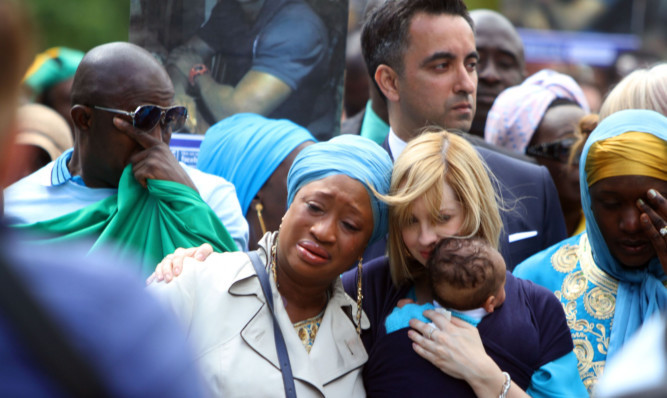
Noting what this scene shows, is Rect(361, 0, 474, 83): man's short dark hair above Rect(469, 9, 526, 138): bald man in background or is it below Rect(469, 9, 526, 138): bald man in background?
above

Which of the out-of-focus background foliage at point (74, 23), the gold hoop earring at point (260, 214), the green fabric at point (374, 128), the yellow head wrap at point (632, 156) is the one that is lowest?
the out-of-focus background foliage at point (74, 23)

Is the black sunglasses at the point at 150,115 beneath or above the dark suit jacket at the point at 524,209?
Result: above

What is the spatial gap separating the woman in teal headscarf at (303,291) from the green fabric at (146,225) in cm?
41

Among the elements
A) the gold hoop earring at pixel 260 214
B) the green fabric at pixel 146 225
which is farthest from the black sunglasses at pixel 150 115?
the gold hoop earring at pixel 260 214

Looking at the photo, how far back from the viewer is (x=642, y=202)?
346 centimetres

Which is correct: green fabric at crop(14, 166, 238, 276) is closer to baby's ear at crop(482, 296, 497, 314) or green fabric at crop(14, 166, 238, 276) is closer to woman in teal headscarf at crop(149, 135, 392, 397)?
woman in teal headscarf at crop(149, 135, 392, 397)

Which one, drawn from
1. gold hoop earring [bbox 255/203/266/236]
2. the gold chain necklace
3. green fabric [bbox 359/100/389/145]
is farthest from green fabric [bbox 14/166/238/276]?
green fabric [bbox 359/100/389/145]

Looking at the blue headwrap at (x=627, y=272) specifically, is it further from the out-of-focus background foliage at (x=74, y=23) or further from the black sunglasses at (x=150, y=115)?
the out-of-focus background foliage at (x=74, y=23)

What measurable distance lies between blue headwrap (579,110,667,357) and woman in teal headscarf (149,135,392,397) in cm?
102

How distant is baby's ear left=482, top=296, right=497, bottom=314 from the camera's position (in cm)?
302

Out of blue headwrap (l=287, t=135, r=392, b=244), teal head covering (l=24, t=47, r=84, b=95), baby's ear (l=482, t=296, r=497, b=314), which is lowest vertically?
teal head covering (l=24, t=47, r=84, b=95)

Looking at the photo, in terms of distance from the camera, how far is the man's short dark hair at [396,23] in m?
4.42

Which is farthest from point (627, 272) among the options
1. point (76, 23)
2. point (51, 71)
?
point (76, 23)

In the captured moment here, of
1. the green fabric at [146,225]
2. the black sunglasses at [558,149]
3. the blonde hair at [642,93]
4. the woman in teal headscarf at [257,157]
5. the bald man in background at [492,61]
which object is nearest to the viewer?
the green fabric at [146,225]
